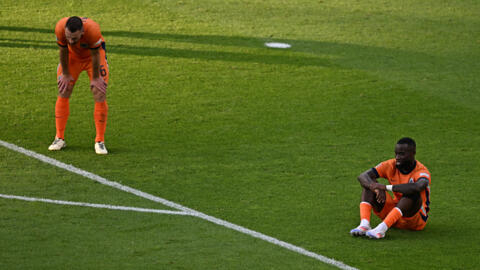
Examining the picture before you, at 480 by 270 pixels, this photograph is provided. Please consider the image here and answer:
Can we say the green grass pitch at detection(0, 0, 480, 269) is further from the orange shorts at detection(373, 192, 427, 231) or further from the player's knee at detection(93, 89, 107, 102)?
the player's knee at detection(93, 89, 107, 102)

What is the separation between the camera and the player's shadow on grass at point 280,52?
13.2 metres

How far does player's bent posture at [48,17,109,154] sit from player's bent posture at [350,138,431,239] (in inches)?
136

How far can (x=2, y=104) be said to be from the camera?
1095cm

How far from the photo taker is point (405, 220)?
23.5 ft

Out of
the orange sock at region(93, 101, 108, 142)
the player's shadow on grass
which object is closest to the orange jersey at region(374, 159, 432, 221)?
the orange sock at region(93, 101, 108, 142)

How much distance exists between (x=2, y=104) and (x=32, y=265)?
5.22m

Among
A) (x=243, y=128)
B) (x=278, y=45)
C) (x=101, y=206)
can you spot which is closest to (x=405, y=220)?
(x=101, y=206)

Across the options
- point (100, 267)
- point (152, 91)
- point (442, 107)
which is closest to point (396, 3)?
point (442, 107)

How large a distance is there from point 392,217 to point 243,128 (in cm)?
361

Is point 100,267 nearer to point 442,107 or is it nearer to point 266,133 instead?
point 266,133

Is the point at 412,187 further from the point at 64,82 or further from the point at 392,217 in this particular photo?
the point at 64,82

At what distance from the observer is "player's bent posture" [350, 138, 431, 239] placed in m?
7.04

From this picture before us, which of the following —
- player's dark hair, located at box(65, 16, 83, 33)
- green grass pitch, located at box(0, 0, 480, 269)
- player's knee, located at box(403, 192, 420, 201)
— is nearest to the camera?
green grass pitch, located at box(0, 0, 480, 269)

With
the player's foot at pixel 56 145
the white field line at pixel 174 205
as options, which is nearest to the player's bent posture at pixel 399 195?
the white field line at pixel 174 205
